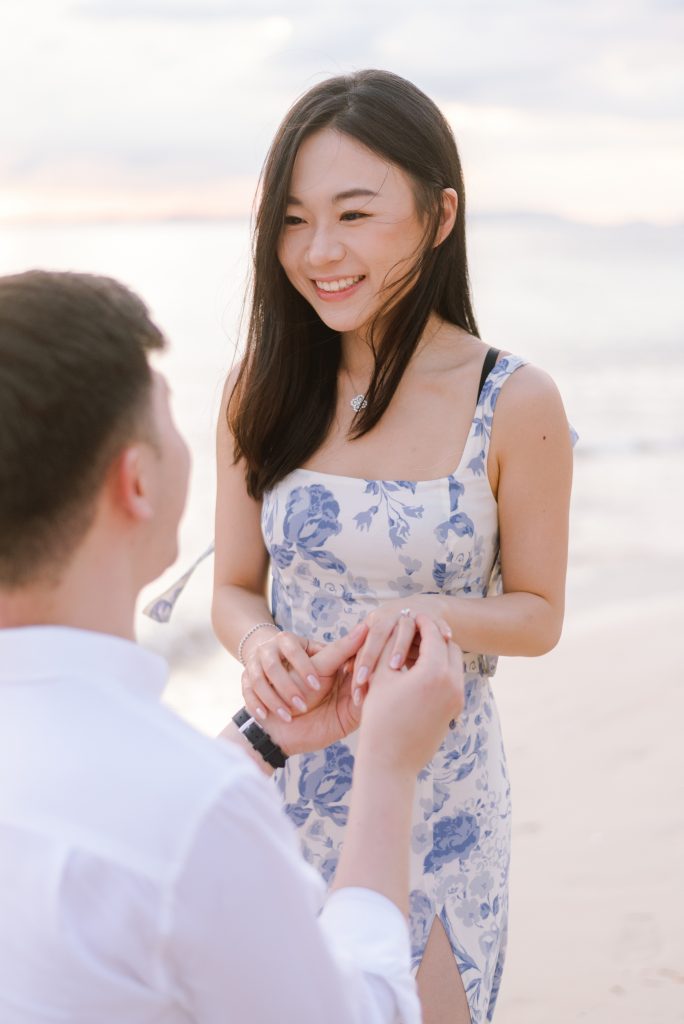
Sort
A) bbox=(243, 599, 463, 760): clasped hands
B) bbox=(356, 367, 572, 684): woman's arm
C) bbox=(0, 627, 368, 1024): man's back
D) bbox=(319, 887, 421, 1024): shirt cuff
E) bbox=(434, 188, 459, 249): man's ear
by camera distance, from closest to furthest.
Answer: bbox=(0, 627, 368, 1024): man's back → bbox=(319, 887, 421, 1024): shirt cuff → bbox=(243, 599, 463, 760): clasped hands → bbox=(356, 367, 572, 684): woman's arm → bbox=(434, 188, 459, 249): man's ear

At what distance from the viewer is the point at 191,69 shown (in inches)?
Answer: 846

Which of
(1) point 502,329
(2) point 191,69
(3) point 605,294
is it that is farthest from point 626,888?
(3) point 605,294

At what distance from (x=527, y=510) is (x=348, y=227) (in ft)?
2.55

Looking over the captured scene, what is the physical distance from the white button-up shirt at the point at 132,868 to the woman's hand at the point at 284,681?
956mm

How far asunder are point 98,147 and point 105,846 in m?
28.3

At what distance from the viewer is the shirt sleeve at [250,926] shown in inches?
40.6

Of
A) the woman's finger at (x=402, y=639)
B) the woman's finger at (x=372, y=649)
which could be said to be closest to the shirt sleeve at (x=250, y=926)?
the woman's finger at (x=402, y=639)

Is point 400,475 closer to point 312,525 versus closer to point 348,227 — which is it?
point 312,525

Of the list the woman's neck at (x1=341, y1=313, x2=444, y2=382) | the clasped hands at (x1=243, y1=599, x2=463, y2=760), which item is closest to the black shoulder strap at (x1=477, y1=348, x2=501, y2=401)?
the woman's neck at (x1=341, y1=313, x2=444, y2=382)

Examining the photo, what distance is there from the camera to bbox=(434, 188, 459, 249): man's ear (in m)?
2.66

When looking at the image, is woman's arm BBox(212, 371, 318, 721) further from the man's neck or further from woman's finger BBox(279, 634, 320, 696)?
the man's neck

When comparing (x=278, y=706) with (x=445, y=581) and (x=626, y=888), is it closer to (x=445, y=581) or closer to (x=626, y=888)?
(x=445, y=581)

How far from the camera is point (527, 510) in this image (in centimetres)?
246

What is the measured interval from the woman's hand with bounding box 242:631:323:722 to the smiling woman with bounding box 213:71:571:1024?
0.07 meters
